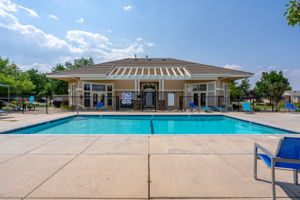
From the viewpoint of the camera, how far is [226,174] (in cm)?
274

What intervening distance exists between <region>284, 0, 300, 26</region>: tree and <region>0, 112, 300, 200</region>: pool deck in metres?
3.25

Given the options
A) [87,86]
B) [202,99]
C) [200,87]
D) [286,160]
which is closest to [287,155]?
[286,160]

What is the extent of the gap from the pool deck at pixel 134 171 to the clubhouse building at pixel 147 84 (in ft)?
33.0

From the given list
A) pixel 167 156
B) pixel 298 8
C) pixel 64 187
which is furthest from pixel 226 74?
pixel 64 187

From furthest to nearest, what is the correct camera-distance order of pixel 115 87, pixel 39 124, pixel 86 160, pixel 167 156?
1. pixel 115 87
2. pixel 39 124
3. pixel 167 156
4. pixel 86 160

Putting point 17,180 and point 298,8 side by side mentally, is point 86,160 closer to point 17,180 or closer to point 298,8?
point 17,180

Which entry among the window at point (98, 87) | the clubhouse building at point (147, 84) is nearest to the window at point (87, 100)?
the clubhouse building at point (147, 84)

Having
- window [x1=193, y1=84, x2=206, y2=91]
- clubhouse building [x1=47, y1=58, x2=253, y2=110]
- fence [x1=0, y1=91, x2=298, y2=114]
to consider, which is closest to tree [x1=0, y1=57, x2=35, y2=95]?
fence [x1=0, y1=91, x2=298, y2=114]

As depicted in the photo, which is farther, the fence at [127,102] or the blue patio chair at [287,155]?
the fence at [127,102]

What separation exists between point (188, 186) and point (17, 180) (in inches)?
120

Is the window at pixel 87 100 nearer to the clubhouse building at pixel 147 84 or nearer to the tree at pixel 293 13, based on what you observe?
the clubhouse building at pixel 147 84

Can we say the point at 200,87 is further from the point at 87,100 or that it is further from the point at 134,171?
the point at 134,171

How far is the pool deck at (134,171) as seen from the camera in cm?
223

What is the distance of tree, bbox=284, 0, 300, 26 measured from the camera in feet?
9.85
